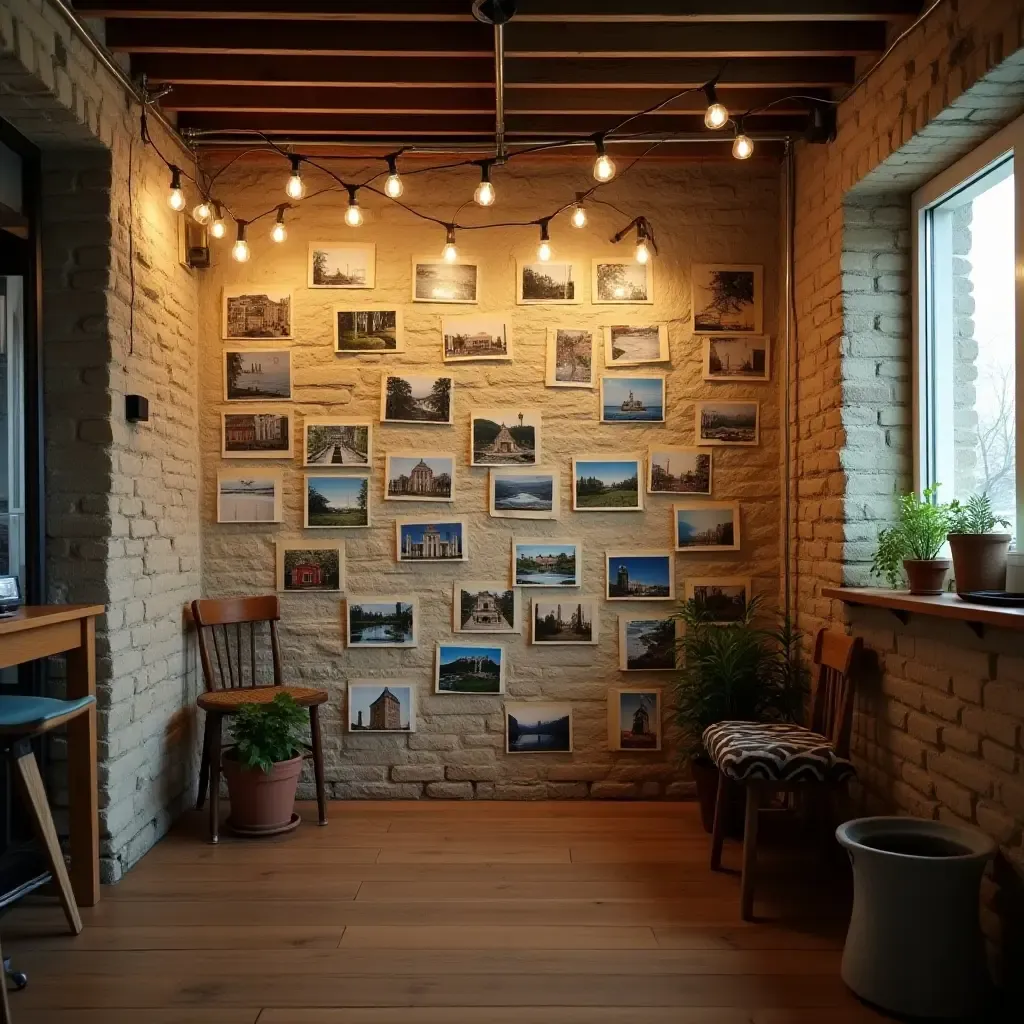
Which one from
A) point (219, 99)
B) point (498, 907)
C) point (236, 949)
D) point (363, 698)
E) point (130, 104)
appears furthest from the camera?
point (363, 698)

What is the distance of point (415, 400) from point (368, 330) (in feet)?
1.31

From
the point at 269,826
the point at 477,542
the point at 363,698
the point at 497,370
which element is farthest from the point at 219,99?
the point at 269,826

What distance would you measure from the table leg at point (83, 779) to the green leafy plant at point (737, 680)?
7.65ft

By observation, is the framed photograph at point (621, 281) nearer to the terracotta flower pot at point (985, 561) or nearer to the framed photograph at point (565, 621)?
the framed photograph at point (565, 621)

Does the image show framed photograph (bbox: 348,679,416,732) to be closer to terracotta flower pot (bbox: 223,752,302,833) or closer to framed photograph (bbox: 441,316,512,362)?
terracotta flower pot (bbox: 223,752,302,833)

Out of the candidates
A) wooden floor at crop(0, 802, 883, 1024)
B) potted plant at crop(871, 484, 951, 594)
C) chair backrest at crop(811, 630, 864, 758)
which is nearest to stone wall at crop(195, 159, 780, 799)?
wooden floor at crop(0, 802, 883, 1024)

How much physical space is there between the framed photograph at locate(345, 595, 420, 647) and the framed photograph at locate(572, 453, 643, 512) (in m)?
0.93

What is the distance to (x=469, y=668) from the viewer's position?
4.43m

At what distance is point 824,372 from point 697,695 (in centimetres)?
145

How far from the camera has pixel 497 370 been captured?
447 cm

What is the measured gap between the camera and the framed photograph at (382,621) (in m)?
4.43

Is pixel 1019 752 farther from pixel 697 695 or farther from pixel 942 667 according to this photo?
pixel 697 695

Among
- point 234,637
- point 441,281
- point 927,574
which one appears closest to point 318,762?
point 234,637

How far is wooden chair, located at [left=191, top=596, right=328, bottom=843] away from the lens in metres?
3.86
